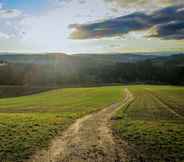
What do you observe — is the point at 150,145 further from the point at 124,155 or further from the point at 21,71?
the point at 21,71

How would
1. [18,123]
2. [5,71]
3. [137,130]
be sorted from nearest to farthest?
[137,130] → [18,123] → [5,71]

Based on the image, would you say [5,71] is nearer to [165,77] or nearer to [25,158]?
[165,77]

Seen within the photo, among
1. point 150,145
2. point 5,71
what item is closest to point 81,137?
point 150,145

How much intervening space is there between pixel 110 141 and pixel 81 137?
91.1 inches

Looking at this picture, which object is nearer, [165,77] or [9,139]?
[9,139]

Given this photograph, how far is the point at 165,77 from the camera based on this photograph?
195250mm

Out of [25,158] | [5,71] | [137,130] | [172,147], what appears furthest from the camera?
[5,71]

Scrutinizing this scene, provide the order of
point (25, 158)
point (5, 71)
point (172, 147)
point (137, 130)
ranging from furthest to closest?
point (5, 71), point (137, 130), point (172, 147), point (25, 158)

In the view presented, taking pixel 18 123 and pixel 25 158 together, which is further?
pixel 18 123

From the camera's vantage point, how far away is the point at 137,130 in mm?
21156

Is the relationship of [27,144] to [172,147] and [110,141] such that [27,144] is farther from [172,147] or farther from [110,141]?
[172,147]

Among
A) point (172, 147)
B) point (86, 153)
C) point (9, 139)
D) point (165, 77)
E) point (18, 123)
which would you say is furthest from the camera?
point (165, 77)

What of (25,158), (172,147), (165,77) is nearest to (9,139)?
(25,158)

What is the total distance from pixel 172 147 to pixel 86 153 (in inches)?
217
